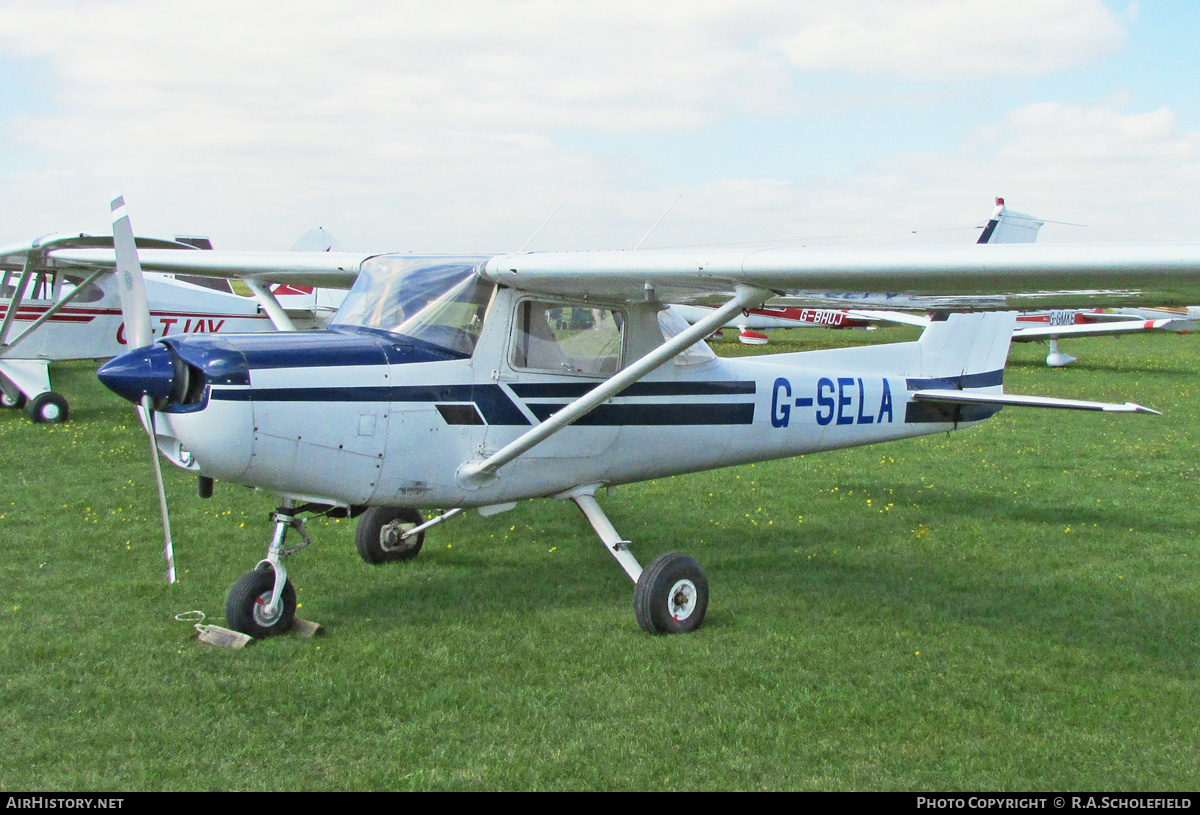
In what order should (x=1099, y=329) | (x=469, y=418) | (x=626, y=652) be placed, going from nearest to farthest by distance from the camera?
1. (x=626, y=652)
2. (x=469, y=418)
3. (x=1099, y=329)

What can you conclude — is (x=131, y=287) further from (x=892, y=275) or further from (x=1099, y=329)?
(x=1099, y=329)

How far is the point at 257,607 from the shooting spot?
210 inches

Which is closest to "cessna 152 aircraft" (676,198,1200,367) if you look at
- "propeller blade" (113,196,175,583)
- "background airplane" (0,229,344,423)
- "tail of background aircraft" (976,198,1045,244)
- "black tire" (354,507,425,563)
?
"tail of background aircraft" (976,198,1045,244)

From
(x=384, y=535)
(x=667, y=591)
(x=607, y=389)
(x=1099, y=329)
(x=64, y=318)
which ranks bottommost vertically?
(x=384, y=535)

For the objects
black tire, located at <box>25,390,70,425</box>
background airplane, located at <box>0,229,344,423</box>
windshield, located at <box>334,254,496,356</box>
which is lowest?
black tire, located at <box>25,390,70,425</box>

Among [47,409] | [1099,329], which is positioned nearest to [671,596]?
[47,409]

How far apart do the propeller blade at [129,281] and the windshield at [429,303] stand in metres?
1.01

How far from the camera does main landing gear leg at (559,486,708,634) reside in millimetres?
5535

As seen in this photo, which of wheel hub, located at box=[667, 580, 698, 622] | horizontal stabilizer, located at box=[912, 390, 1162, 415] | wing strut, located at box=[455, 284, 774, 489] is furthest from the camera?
horizontal stabilizer, located at box=[912, 390, 1162, 415]

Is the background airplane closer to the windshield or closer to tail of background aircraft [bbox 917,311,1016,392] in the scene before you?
the windshield

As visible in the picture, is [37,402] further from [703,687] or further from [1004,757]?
[1004,757]

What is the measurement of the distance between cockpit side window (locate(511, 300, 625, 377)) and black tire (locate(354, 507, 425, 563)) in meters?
1.72

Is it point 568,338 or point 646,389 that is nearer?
point 568,338

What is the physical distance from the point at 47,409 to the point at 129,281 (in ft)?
A: 30.9
